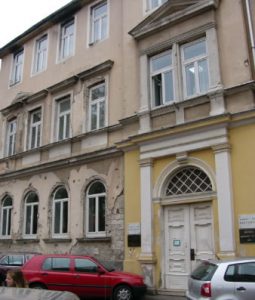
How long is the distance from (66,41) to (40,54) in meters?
1.81

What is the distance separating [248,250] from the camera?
33.5 feet

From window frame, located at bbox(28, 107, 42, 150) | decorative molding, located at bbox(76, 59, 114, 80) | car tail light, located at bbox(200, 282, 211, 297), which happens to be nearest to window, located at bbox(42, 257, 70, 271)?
car tail light, located at bbox(200, 282, 211, 297)

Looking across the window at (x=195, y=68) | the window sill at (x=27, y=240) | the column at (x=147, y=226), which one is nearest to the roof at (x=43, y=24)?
the window at (x=195, y=68)

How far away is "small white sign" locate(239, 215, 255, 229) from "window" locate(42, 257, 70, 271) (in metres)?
4.85

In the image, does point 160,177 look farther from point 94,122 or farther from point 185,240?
point 94,122

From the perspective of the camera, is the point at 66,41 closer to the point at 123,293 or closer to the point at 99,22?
the point at 99,22

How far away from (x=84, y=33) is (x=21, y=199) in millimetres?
7504

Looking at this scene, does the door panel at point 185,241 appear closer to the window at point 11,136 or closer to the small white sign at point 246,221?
the small white sign at point 246,221

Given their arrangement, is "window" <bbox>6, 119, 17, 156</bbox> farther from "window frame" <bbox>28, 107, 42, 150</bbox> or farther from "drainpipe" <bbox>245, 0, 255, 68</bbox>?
"drainpipe" <bbox>245, 0, 255, 68</bbox>

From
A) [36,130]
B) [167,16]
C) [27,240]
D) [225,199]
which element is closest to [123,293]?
[225,199]

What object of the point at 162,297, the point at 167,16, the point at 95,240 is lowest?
the point at 162,297

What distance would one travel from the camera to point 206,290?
7.49 m

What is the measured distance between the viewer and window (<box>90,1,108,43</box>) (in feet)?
53.2

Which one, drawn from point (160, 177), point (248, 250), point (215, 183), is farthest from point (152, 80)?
point (248, 250)
